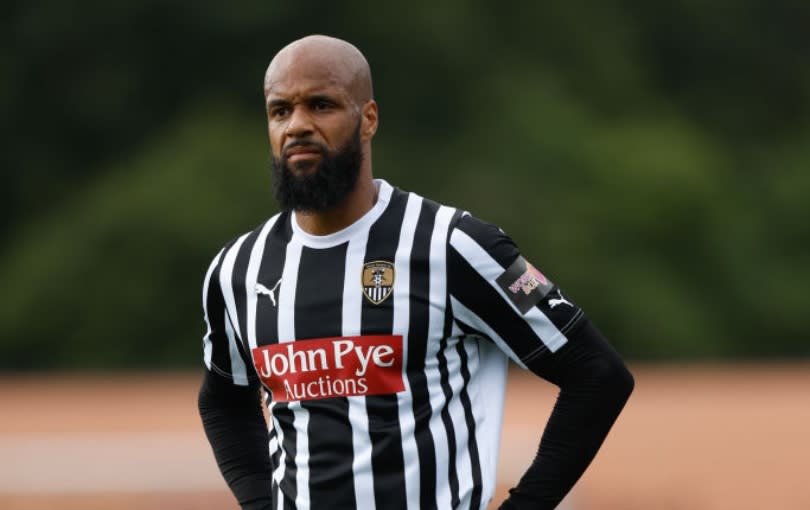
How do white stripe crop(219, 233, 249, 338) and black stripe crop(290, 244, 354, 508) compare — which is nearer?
black stripe crop(290, 244, 354, 508)

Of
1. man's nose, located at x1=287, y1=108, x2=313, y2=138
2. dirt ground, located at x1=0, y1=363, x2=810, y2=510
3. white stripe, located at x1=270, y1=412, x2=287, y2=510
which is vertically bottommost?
dirt ground, located at x1=0, y1=363, x2=810, y2=510

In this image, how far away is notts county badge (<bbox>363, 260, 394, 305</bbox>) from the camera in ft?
9.12

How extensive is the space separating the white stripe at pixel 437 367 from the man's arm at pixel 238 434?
52cm

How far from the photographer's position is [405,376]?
108 inches

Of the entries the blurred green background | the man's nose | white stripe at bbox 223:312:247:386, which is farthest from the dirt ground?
the man's nose

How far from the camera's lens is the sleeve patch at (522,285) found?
2.74 m

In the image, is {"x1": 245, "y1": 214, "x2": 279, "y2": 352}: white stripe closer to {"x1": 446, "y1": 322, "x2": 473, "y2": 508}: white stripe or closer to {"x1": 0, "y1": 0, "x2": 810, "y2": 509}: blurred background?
{"x1": 446, "y1": 322, "x2": 473, "y2": 508}: white stripe

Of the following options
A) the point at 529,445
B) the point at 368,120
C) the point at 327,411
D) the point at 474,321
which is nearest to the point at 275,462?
the point at 327,411

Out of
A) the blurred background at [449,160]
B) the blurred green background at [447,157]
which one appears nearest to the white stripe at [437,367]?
the blurred background at [449,160]

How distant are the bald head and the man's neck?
17 centimetres

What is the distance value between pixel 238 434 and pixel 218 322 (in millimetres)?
278

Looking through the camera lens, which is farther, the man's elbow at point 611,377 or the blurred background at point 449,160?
the blurred background at point 449,160

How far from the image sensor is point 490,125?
22.6 metres

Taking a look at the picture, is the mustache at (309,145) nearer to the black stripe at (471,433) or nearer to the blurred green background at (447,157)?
the black stripe at (471,433)
